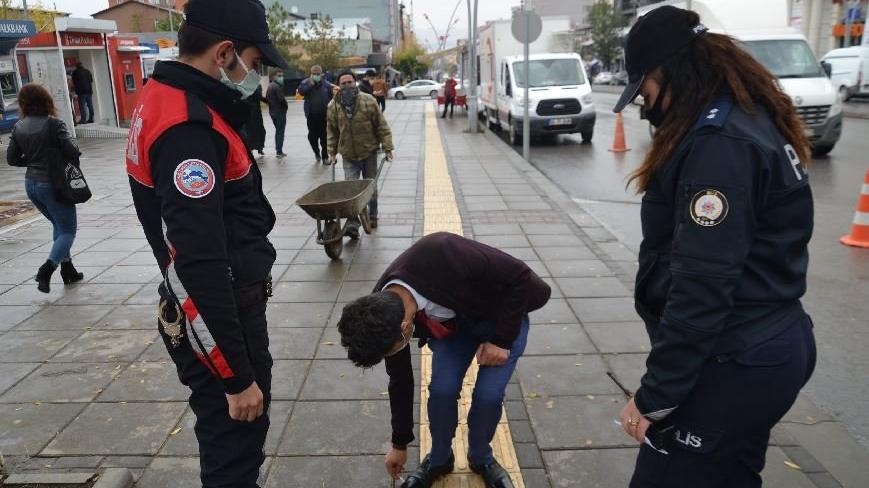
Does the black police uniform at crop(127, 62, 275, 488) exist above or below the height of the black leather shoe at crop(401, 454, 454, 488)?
above

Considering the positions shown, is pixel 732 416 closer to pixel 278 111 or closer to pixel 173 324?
pixel 173 324

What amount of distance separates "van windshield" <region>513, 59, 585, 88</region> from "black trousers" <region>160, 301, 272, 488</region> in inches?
591

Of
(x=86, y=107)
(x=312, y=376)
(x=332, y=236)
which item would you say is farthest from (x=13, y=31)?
(x=312, y=376)

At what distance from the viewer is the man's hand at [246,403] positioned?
202 centimetres

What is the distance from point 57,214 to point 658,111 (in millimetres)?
5567

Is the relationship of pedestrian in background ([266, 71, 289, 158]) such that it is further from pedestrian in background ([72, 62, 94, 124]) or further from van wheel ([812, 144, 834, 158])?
van wheel ([812, 144, 834, 158])

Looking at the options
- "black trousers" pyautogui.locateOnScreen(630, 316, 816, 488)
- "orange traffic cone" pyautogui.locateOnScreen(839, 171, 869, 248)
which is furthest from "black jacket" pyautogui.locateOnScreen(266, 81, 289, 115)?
"black trousers" pyautogui.locateOnScreen(630, 316, 816, 488)

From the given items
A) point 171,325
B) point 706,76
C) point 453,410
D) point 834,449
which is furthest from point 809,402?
point 171,325

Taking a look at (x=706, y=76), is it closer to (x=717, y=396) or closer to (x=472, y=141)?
(x=717, y=396)

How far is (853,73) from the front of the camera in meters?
23.1

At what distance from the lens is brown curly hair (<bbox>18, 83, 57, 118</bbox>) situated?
5707mm

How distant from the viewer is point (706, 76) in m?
1.79

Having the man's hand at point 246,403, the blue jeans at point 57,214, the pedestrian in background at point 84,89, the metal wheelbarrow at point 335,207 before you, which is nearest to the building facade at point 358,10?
the pedestrian in background at point 84,89

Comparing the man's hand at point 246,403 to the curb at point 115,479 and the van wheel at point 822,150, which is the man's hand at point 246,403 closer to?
the curb at point 115,479
